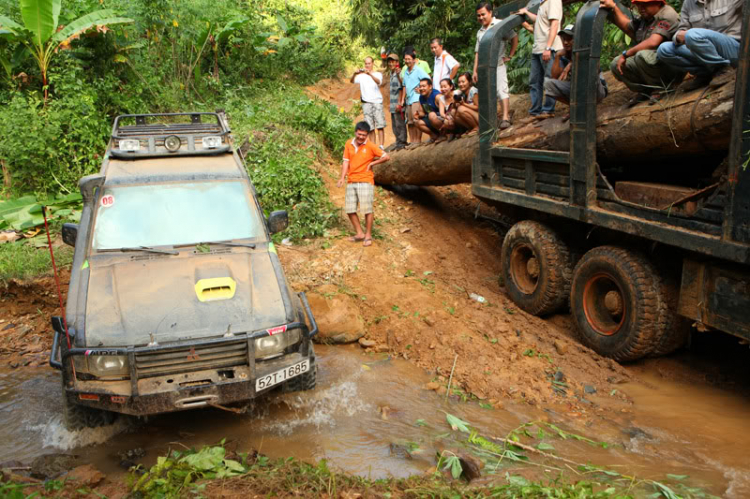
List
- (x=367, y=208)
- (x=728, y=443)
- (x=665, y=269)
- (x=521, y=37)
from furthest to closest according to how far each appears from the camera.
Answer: (x=521, y=37)
(x=367, y=208)
(x=665, y=269)
(x=728, y=443)

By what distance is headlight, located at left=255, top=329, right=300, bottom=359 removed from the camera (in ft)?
14.0

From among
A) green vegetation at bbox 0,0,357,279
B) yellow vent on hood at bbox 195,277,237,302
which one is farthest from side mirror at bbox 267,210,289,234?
green vegetation at bbox 0,0,357,279

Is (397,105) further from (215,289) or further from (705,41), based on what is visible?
(215,289)

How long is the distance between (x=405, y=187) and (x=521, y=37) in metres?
3.71

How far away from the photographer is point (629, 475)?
12.6 ft

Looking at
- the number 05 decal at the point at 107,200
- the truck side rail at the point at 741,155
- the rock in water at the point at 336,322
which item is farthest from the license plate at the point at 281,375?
the truck side rail at the point at 741,155

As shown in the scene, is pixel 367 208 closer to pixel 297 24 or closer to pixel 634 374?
pixel 634 374

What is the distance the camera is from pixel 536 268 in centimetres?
683

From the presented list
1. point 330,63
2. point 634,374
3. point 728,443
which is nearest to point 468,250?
point 634,374

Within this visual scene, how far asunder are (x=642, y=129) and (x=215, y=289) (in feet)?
12.4

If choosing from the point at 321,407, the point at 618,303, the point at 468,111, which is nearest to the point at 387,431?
the point at 321,407

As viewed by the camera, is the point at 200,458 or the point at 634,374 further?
the point at 634,374

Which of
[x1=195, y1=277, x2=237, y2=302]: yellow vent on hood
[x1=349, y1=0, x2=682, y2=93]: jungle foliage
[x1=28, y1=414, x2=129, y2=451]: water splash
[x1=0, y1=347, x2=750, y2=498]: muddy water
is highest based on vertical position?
[x1=349, y1=0, x2=682, y2=93]: jungle foliage

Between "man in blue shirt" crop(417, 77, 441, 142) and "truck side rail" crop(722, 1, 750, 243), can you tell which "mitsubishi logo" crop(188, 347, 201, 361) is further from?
"man in blue shirt" crop(417, 77, 441, 142)
